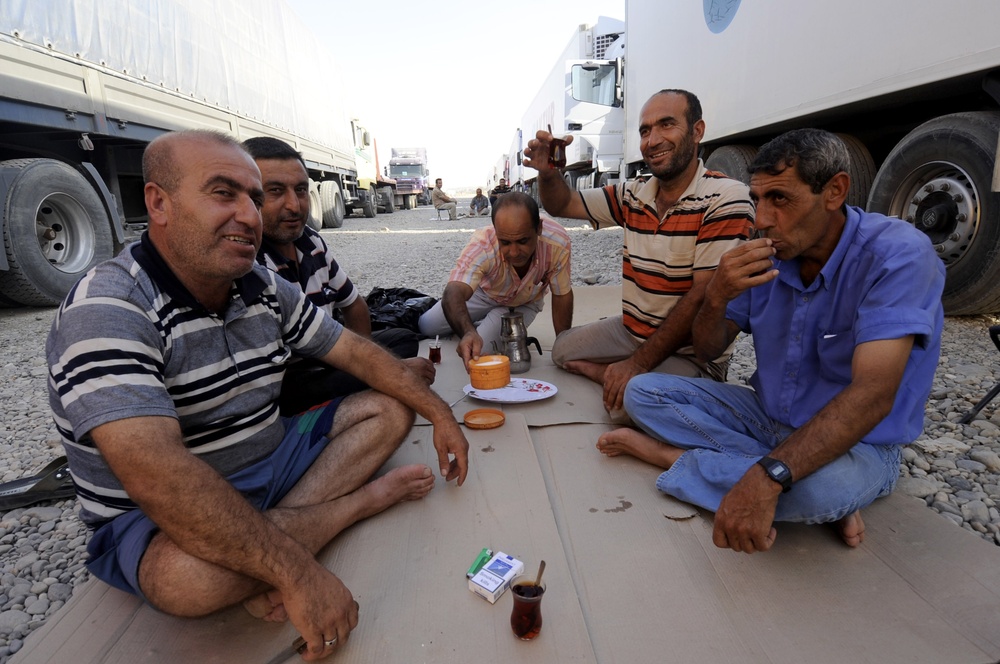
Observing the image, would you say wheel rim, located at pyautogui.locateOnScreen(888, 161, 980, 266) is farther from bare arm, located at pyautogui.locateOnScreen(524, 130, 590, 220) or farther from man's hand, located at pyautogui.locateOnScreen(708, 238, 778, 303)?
man's hand, located at pyautogui.locateOnScreen(708, 238, 778, 303)

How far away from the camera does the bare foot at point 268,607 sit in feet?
4.65

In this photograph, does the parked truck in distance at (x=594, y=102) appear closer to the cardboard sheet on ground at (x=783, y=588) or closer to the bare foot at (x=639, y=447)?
the bare foot at (x=639, y=447)

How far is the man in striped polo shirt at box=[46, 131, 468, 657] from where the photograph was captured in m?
1.23

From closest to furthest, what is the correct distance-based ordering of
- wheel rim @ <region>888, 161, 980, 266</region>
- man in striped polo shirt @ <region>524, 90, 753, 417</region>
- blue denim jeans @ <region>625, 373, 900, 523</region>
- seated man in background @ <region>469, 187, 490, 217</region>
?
blue denim jeans @ <region>625, 373, 900, 523</region>, man in striped polo shirt @ <region>524, 90, 753, 417</region>, wheel rim @ <region>888, 161, 980, 266</region>, seated man in background @ <region>469, 187, 490, 217</region>

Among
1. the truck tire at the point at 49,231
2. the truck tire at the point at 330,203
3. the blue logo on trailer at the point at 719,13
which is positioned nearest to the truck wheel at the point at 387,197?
the truck tire at the point at 330,203

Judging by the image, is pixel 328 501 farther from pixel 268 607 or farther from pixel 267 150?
pixel 267 150

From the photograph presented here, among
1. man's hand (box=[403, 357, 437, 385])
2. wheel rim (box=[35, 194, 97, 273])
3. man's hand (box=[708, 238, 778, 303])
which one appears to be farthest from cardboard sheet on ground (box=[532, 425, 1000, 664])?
wheel rim (box=[35, 194, 97, 273])

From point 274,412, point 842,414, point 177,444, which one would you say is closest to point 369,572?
point 274,412

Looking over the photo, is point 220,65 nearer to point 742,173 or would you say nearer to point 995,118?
point 742,173

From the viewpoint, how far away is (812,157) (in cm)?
161

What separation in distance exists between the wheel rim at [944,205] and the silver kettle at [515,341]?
8.39ft

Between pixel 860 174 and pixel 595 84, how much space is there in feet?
22.1

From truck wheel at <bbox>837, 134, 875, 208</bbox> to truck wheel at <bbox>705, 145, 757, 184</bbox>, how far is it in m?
0.98

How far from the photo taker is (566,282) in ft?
11.2
